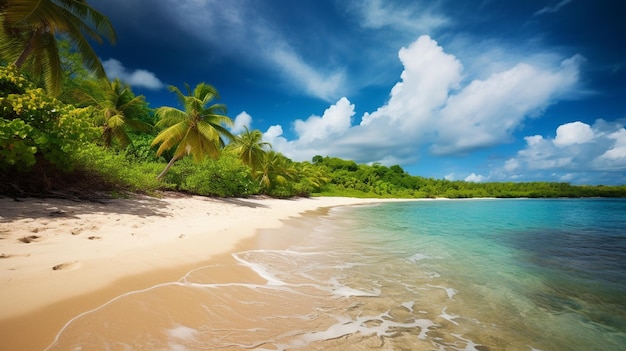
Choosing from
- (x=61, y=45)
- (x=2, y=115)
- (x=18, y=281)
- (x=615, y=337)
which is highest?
(x=61, y=45)

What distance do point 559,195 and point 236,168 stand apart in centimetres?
11431

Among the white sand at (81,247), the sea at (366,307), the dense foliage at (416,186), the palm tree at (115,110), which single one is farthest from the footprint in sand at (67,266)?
the dense foliage at (416,186)

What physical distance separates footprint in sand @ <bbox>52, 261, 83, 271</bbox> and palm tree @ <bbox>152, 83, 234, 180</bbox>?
1369cm

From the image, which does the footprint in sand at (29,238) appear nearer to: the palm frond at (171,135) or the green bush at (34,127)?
the green bush at (34,127)

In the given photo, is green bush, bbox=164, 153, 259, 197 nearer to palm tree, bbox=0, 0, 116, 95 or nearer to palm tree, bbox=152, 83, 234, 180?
palm tree, bbox=152, 83, 234, 180

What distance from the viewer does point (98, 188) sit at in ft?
34.8

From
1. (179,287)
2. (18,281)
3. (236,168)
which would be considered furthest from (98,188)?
(236,168)

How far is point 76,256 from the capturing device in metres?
4.43

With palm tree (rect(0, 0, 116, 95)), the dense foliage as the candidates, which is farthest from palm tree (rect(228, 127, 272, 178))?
the dense foliage

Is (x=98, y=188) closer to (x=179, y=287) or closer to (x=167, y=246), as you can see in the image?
(x=167, y=246)

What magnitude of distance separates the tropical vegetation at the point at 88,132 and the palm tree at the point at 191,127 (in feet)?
0.22

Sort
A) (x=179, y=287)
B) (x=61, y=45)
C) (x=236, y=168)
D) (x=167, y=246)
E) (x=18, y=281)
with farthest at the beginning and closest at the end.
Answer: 1. (x=236, y=168)
2. (x=61, y=45)
3. (x=167, y=246)
4. (x=179, y=287)
5. (x=18, y=281)

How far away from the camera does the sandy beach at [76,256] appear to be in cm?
278

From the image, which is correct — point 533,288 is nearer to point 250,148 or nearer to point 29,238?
point 29,238
